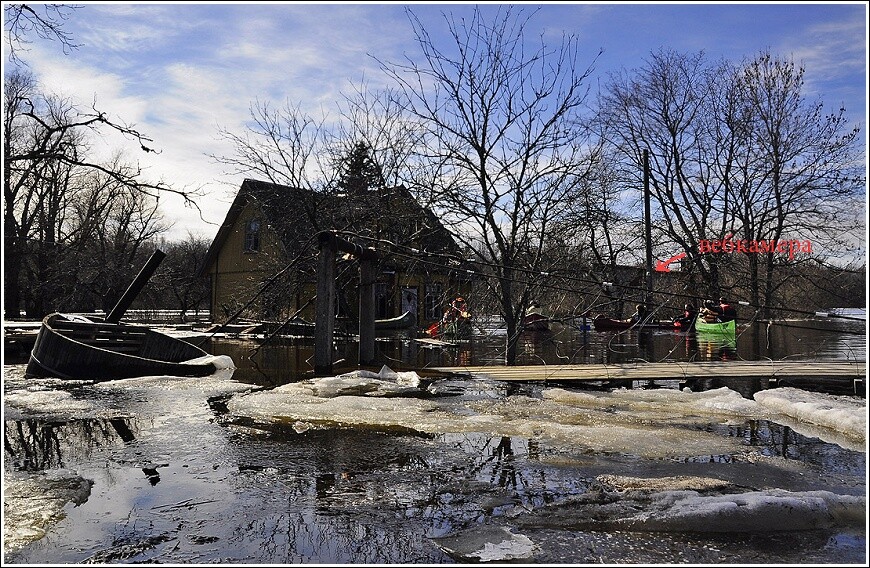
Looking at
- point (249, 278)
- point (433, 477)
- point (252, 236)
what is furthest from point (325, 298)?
point (252, 236)

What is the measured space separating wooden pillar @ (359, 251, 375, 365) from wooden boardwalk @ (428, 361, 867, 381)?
1.54 m

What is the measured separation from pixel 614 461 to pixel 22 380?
10.7 metres

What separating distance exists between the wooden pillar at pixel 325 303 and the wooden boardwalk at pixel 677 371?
188 centimetres

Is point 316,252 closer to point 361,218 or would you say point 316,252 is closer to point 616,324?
point 361,218

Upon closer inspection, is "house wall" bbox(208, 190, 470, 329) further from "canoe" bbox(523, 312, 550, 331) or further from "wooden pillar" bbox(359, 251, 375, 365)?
"wooden pillar" bbox(359, 251, 375, 365)

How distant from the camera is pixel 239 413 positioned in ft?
27.8

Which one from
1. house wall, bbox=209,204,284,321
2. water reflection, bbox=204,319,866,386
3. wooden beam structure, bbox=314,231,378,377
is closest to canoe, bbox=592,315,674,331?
water reflection, bbox=204,319,866,386

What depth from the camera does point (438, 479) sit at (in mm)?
5535

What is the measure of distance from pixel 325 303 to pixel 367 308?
4.42 ft

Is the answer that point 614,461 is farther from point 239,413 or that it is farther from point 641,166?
point 641,166

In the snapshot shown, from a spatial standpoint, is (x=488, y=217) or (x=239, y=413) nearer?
(x=239, y=413)

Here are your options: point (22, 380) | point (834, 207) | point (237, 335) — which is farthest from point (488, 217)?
point (834, 207)

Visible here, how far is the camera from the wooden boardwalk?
11.0 metres

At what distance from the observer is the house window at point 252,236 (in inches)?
1313
